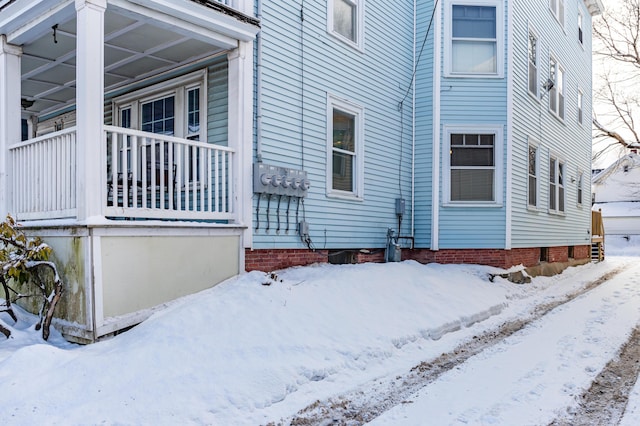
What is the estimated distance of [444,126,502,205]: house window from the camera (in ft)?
37.1

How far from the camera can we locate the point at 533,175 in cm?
1302

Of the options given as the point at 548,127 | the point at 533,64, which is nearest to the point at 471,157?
the point at 533,64

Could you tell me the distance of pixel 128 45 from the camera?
7.61 metres

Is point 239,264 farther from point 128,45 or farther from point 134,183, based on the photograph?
point 128,45

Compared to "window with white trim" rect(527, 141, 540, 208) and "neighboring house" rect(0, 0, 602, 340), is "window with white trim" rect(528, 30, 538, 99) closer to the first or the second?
"neighboring house" rect(0, 0, 602, 340)

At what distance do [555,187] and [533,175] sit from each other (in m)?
2.25

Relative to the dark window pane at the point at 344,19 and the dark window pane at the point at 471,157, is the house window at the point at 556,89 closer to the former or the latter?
the dark window pane at the point at 471,157

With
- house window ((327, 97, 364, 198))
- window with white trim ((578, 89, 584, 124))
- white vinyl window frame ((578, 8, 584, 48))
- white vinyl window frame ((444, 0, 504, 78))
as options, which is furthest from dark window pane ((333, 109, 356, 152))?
white vinyl window frame ((578, 8, 584, 48))

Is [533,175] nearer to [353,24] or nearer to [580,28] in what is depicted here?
[353,24]

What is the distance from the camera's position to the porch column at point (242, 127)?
726cm

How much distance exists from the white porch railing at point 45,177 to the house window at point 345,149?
439 cm

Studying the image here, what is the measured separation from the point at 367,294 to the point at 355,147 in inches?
138

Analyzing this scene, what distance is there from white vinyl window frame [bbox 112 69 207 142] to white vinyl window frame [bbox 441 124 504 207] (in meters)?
5.45

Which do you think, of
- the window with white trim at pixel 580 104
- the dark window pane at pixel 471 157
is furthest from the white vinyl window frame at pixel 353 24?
the window with white trim at pixel 580 104
